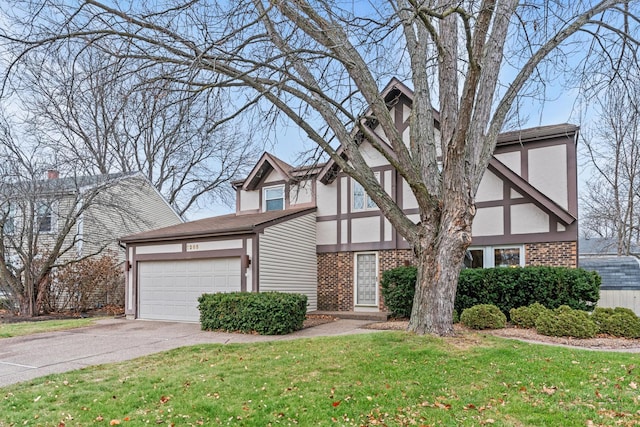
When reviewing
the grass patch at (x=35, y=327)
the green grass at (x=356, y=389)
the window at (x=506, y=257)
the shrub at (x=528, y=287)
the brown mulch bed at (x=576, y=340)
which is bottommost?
the grass patch at (x=35, y=327)

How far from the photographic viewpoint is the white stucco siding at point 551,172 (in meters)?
12.8

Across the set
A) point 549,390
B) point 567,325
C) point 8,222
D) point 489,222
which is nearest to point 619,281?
point 489,222

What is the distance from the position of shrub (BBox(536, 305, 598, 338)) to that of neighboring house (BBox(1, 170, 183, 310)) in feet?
46.5

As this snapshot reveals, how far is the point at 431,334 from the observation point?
789 centimetres

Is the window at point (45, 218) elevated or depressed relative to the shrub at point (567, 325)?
elevated

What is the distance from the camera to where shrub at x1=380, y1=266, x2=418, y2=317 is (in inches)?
506

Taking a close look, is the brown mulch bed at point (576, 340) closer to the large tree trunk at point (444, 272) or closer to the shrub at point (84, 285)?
the large tree trunk at point (444, 272)

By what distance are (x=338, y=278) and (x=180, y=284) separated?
17.7ft

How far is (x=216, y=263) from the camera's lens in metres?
13.6

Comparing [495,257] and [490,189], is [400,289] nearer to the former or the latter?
[495,257]

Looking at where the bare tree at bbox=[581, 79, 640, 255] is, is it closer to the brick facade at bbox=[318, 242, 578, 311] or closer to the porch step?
the brick facade at bbox=[318, 242, 578, 311]

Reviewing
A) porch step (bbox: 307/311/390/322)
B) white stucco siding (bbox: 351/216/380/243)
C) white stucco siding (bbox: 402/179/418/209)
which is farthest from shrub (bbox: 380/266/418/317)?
white stucco siding (bbox: 402/179/418/209)

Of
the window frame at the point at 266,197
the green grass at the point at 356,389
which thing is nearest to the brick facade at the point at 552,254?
the green grass at the point at 356,389

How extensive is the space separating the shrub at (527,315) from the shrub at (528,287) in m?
0.76
